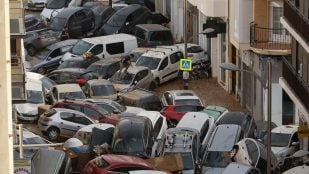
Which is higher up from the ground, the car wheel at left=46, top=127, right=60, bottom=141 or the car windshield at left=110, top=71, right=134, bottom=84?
the car windshield at left=110, top=71, right=134, bottom=84

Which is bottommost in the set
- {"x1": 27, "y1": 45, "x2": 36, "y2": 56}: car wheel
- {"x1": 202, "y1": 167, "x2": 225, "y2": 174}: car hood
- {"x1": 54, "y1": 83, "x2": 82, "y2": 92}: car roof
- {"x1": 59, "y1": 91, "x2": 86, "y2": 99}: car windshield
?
{"x1": 202, "y1": 167, "x2": 225, "y2": 174}: car hood

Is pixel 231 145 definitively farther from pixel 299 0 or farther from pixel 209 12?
pixel 209 12

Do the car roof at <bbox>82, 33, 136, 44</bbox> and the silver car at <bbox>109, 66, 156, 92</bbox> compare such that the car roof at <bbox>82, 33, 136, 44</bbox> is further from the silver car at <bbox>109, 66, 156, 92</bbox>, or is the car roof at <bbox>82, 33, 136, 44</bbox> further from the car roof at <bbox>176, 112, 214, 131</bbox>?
the car roof at <bbox>176, 112, 214, 131</bbox>

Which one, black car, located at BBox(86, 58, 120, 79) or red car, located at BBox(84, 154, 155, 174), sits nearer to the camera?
red car, located at BBox(84, 154, 155, 174)

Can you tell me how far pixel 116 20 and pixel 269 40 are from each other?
19887mm

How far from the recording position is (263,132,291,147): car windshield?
99.9ft

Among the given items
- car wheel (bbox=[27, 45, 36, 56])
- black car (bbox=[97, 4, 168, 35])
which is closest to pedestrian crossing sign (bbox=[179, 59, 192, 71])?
car wheel (bbox=[27, 45, 36, 56])

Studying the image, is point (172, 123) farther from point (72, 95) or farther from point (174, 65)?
point (174, 65)

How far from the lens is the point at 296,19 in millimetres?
28250

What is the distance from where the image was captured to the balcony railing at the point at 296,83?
26.4 meters

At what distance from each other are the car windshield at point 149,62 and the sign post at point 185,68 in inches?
92.0

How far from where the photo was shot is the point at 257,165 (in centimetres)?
2705

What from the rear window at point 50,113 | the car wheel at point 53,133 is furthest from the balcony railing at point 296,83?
the rear window at point 50,113

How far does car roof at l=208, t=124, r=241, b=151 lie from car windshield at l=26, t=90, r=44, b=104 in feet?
30.7
